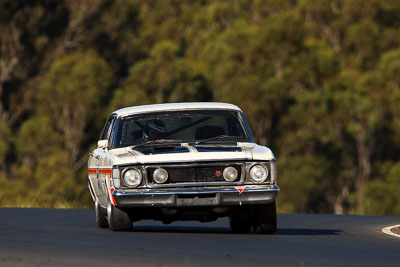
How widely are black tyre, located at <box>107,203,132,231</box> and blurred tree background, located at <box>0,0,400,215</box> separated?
32.4 meters

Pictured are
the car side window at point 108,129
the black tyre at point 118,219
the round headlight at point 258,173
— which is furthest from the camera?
the car side window at point 108,129

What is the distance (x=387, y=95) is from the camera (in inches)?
1925

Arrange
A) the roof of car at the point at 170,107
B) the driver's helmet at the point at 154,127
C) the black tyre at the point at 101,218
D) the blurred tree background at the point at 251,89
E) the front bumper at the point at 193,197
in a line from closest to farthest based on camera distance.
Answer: the front bumper at the point at 193,197 < the driver's helmet at the point at 154,127 < the roof of car at the point at 170,107 < the black tyre at the point at 101,218 < the blurred tree background at the point at 251,89

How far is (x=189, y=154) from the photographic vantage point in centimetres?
1226

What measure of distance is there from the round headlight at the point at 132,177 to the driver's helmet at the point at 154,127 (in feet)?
3.58

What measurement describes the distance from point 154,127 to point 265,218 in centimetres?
188

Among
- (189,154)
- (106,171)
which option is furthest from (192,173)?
(106,171)

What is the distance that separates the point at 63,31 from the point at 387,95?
1668 cm

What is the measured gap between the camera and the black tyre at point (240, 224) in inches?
530

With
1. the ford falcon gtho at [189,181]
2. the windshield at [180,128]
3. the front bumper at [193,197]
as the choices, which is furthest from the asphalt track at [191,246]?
the windshield at [180,128]

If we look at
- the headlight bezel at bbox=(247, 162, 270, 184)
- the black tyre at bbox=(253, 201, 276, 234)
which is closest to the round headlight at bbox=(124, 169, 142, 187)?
the headlight bezel at bbox=(247, 162, 270, 184)

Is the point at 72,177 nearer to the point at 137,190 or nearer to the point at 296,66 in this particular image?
the point at 296,66

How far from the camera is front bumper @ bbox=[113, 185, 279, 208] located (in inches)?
476

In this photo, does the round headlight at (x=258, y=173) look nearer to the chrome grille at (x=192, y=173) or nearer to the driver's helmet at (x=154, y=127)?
the chrome grille at (x=192, y=173)
